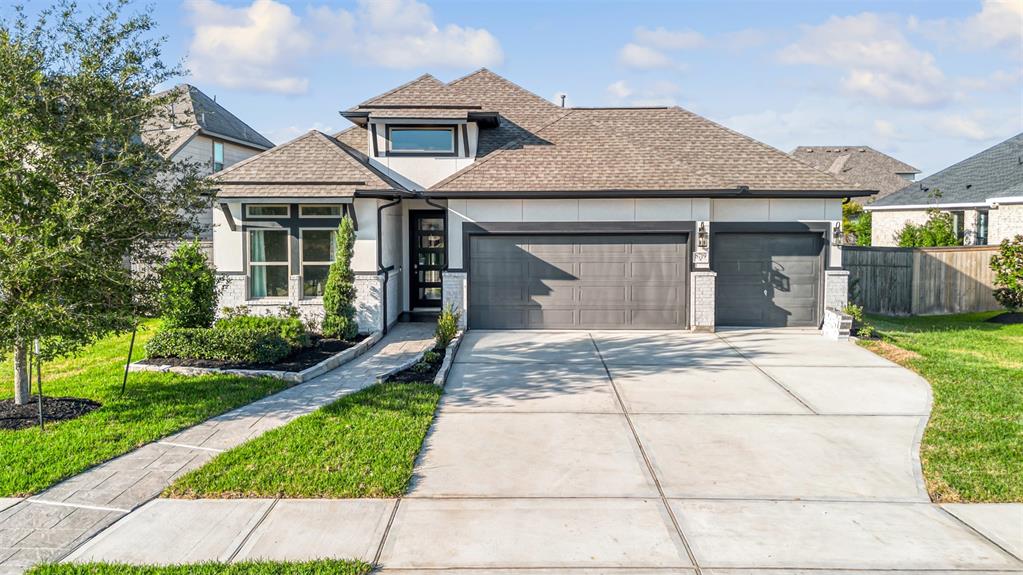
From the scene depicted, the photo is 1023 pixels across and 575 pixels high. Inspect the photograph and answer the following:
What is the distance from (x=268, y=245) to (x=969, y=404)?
40.0 ft

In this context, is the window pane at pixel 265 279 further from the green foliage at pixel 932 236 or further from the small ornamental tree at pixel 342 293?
the green foliage at pixel 932 236

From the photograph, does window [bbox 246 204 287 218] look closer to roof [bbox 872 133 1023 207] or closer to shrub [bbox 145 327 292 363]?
shrub [bbox 145 327 292 363]

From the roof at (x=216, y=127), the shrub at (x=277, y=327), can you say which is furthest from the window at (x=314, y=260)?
→ the roof at (x=216, y=127)

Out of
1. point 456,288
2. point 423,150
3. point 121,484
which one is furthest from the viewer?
point 423,150

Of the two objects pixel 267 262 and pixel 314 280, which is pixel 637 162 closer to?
pixel 314 280

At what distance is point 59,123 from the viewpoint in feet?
25.6

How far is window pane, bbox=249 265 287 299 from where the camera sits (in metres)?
14.2

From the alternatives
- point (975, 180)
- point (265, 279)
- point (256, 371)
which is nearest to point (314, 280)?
point (265, 279)

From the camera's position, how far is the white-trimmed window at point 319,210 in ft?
46.5

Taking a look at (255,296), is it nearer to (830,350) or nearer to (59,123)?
(59,123)

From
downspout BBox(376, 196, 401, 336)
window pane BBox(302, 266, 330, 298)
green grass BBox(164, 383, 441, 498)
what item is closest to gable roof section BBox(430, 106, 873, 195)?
downspout BBox(376, 196, 401, 336)

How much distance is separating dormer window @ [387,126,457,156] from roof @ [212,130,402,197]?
57.5 inches

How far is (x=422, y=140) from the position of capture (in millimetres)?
16500

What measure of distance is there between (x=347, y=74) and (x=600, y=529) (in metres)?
16.3
